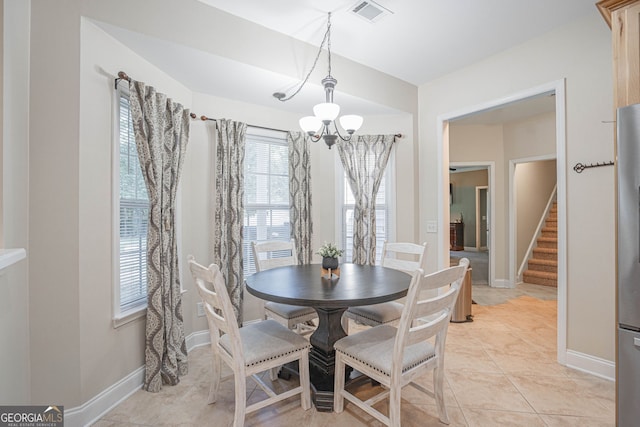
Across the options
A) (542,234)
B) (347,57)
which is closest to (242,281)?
(347,57)

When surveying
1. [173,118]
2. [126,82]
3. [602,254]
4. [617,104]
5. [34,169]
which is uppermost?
[126,82]

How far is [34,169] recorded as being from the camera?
66.6 inches

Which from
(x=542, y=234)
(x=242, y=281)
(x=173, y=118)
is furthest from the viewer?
(x=542, y=234)

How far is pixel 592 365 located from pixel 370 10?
324cm

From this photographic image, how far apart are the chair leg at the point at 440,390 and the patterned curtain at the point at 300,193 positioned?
76.4 inches

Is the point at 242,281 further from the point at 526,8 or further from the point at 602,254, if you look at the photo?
the point at 526,8

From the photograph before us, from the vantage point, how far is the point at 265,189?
3.40 meters

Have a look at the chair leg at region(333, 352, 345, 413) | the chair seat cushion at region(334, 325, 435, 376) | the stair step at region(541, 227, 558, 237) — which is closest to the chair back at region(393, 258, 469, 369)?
the chair seat cushion at region(334, 325, 435, 376)

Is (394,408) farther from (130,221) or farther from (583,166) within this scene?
(583,166)

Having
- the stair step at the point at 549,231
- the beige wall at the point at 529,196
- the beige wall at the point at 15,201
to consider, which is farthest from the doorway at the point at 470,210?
the beige wall at the point at 15,201

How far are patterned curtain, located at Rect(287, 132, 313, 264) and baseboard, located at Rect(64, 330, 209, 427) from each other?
1809 millimetres

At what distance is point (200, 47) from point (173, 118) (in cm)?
58

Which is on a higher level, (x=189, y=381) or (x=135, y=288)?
(x=135, y=288)

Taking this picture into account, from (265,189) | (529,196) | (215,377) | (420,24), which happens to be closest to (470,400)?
(215,377)
